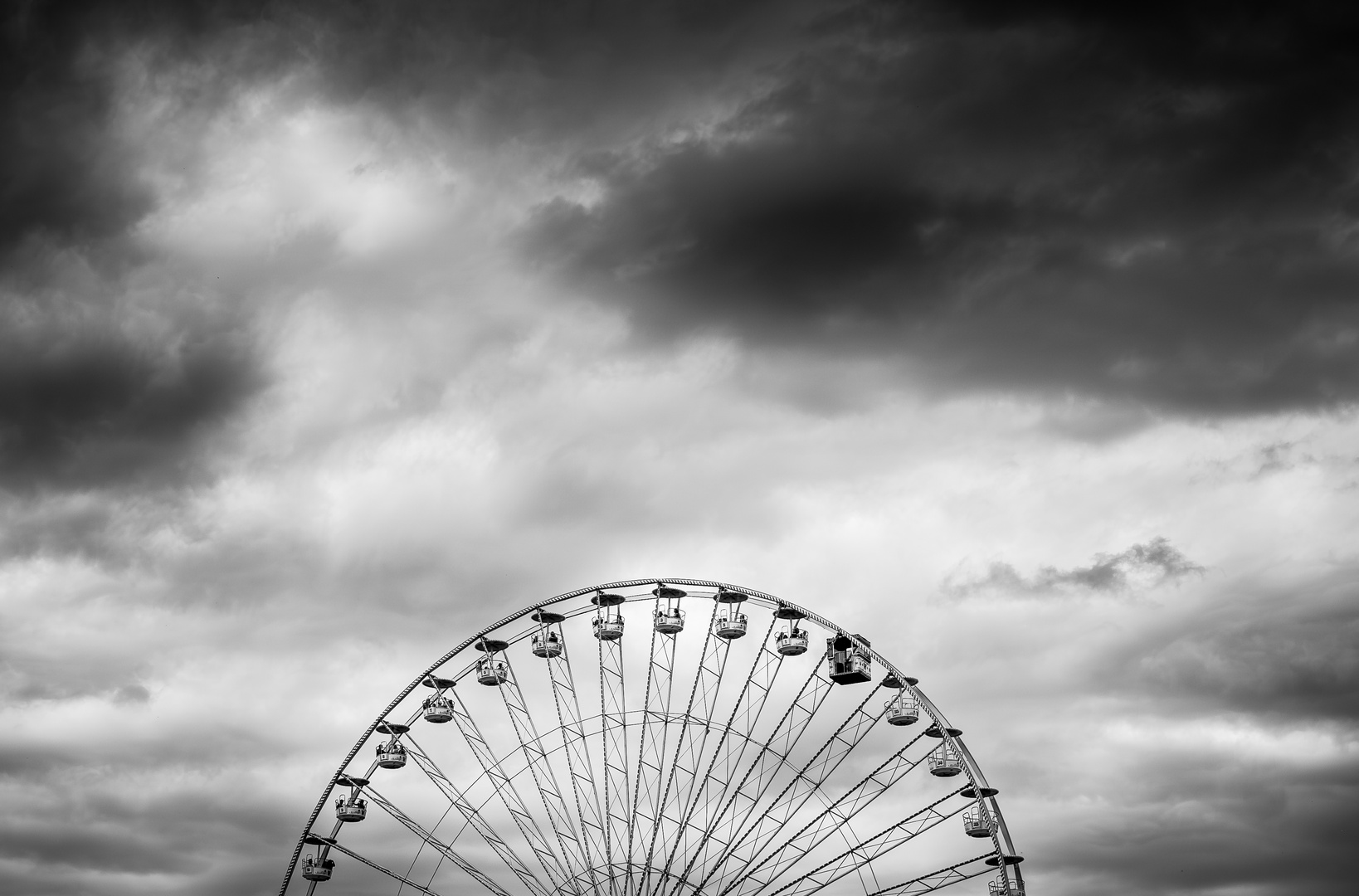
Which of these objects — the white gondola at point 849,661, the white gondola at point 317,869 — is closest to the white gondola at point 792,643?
the white gondola at point 849,661

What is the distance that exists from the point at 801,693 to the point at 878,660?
3419 mm

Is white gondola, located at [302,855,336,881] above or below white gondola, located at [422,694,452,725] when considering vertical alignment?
below

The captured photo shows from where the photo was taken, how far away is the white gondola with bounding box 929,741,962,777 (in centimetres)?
5909

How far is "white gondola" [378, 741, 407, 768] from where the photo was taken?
6444 cm

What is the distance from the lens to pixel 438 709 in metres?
64.6

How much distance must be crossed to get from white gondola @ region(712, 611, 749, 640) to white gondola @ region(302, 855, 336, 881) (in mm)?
19332

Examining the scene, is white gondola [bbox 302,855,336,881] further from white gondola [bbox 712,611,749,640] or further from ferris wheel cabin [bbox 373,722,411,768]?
white gondola [bbox 712,611,749,640]

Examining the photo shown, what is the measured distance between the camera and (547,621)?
2547 inches

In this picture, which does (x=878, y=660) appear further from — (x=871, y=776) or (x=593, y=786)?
(x=593, y=786)

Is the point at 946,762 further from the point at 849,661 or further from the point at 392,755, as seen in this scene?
the point at 392,755

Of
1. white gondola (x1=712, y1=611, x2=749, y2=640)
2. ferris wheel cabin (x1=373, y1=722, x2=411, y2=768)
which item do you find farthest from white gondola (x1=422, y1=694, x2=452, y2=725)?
white gondola (x1=712, y1=611, x2=749, y2=640)

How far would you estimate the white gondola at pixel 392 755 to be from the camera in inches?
2537

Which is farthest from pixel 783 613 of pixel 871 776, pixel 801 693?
pixel 871 776

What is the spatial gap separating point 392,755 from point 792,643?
58.9 ft
